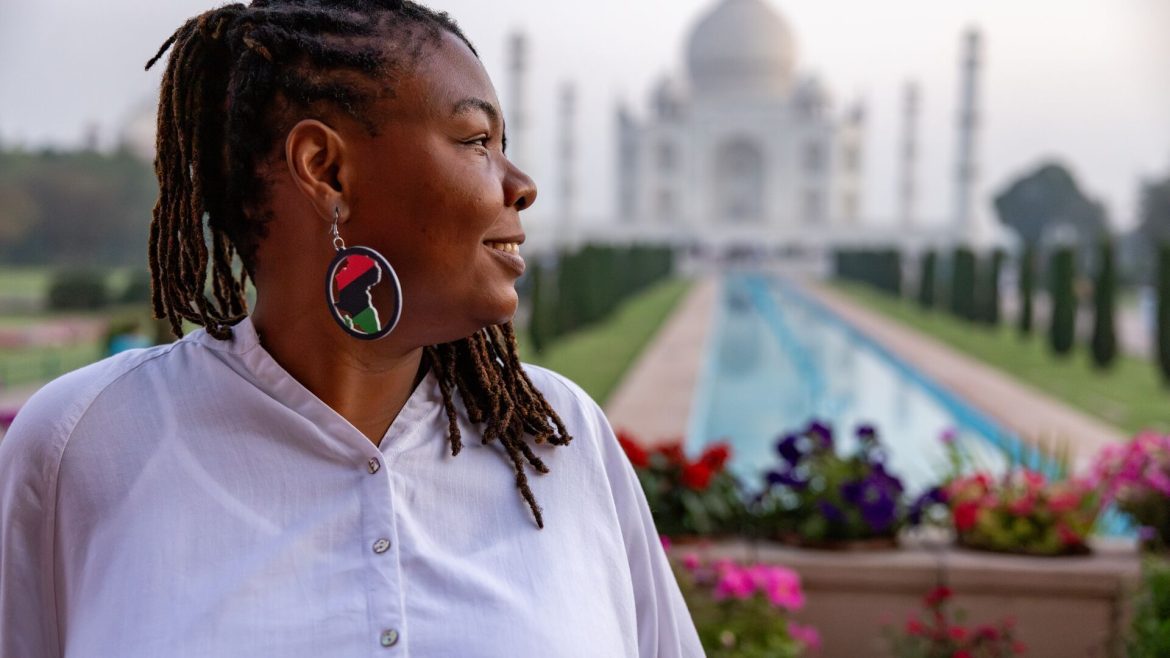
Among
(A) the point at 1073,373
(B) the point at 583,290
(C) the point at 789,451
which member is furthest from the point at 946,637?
(B) the point at 583,290

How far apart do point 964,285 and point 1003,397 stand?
685cm

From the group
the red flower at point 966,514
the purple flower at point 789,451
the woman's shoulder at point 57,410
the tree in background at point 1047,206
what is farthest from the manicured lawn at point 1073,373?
the tree in background at point 1047,206

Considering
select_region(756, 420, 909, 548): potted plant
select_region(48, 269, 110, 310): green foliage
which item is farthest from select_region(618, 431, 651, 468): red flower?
select_region(48, 269, 110, 310): green foliage

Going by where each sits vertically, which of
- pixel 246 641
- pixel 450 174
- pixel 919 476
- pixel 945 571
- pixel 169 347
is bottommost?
pixel 919 476

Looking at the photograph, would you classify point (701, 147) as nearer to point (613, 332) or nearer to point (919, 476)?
point (613, 332)

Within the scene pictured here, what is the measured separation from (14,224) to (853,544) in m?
9.54

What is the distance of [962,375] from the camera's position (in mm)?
8555

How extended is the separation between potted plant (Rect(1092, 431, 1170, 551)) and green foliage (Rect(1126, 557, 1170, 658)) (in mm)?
527

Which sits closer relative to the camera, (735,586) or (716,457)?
(735,586)

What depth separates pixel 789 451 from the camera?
265cm

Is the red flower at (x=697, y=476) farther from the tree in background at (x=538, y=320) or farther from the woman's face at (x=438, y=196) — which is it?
the tree in background at (x=538, y=320)

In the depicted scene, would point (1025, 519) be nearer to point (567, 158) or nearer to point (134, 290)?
point (134, 290)

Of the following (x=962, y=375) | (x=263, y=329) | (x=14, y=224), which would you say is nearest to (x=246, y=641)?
(x=263, y=329)

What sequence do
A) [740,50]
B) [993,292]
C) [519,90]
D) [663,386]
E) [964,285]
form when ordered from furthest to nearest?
[740,50] → [519,90] → [964,285] → [993,292] → [663,386]
